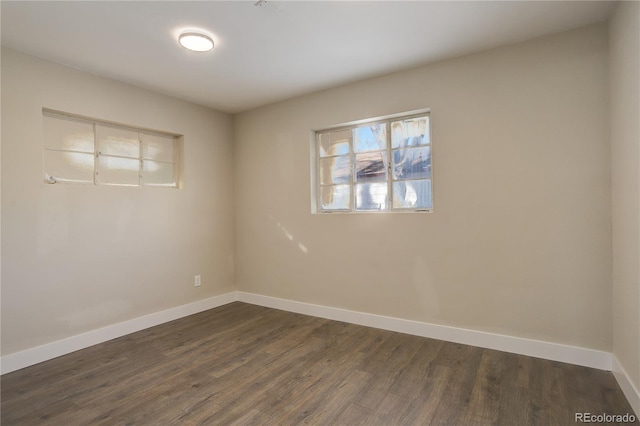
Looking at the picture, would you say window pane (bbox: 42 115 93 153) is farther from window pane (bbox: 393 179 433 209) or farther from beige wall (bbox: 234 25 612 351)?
window pane (bbox: 393 179 433 209)

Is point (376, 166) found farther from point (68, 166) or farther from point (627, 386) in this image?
point (68, 166)

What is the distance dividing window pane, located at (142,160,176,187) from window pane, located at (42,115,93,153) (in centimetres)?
56

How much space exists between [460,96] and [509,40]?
53 cm

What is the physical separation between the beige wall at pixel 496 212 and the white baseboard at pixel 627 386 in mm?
191

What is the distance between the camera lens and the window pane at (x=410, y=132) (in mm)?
3158

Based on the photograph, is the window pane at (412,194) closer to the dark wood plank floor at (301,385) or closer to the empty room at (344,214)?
the empty room at (344,214)

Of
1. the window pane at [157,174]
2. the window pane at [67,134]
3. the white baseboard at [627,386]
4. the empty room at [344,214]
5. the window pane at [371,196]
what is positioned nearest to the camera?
the white baseboard at [627,386]

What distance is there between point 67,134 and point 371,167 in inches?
117

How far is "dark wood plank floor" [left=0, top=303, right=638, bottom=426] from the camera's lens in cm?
190

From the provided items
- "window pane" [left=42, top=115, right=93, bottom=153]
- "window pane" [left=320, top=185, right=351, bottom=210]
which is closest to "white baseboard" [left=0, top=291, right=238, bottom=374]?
"window pane" [left=42, top=115, right=93, bottom=153]

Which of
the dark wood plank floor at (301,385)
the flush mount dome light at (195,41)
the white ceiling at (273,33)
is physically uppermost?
the white ceiling at (273,33)

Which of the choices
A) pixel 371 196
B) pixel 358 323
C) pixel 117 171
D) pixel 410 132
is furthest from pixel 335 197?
pixel 117 171

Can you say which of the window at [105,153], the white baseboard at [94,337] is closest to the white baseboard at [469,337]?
the white baseboard at [94,337]

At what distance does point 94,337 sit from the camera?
3.01m
